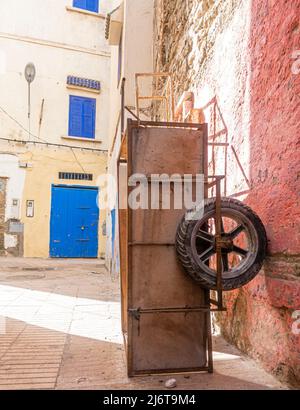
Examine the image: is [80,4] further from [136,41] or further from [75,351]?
[75,351]

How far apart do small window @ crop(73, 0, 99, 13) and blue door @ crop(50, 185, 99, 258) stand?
7.43 m

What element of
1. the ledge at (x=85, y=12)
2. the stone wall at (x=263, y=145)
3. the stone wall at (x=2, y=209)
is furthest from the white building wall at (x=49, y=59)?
the stone wall at (x=263, y=145)

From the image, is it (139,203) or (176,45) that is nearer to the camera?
(139,203)

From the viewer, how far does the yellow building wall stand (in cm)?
1411

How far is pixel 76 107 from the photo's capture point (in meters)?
15.1

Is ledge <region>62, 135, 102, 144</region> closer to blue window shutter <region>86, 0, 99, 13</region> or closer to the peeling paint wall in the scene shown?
the peeling paint wall

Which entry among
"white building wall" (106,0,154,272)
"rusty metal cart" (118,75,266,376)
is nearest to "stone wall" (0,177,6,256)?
"white building wall" (106,0,154,272)

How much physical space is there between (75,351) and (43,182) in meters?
11.7

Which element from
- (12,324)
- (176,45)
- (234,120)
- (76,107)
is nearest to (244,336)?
(234,120)

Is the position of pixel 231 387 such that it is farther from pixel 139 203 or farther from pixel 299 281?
pixel 139 203

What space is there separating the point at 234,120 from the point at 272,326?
6.48 feet

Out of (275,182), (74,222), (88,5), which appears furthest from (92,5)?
(275,182)

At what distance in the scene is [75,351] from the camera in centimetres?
346

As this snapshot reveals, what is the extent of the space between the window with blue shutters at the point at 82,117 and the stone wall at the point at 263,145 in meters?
11.1
